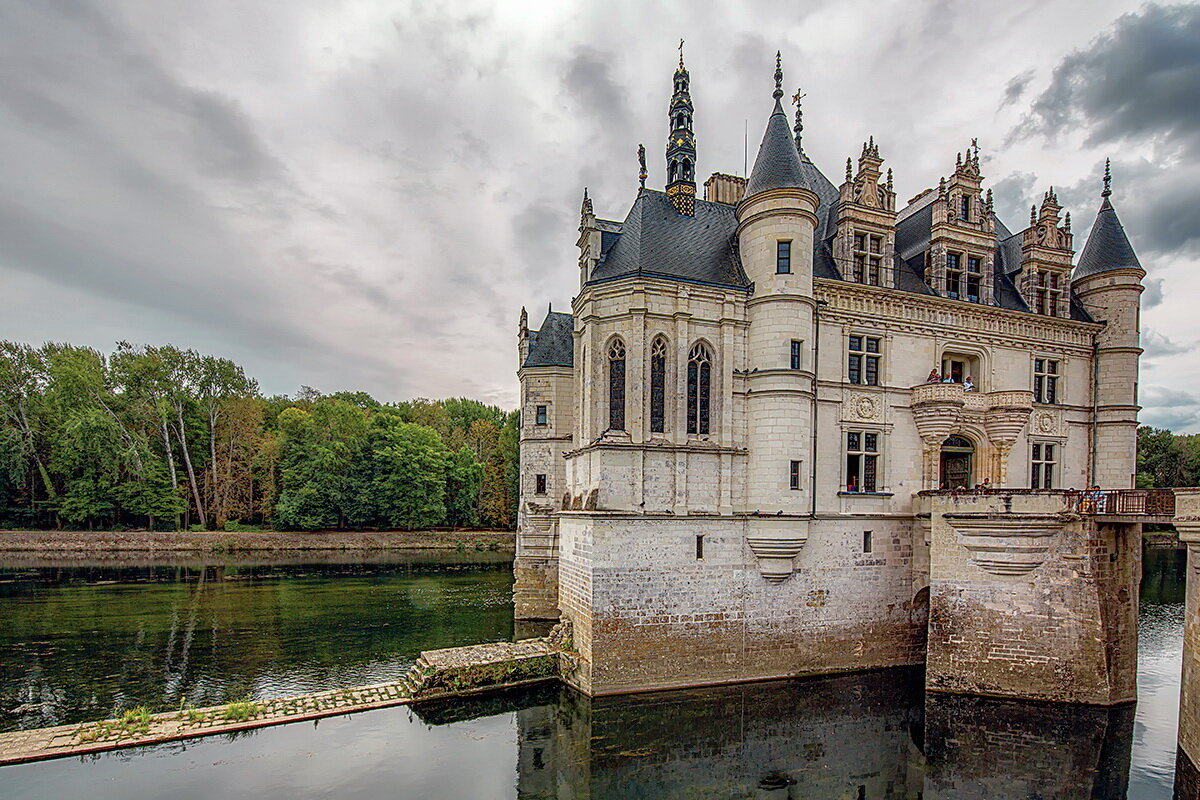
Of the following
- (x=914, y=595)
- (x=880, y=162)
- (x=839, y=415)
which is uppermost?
(x=880, y=162)

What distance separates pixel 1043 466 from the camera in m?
22.8

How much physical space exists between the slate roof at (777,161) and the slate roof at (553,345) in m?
10.4

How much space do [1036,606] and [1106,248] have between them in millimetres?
15827

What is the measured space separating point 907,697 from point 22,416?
6699 centimetres

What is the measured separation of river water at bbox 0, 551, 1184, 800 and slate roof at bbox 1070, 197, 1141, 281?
14716 mm

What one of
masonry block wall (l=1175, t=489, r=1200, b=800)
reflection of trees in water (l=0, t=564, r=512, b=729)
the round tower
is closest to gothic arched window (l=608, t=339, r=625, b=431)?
the round tower

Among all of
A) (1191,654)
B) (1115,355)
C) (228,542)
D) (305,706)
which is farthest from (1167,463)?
(228,542)

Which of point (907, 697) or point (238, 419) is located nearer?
point (907, 697)

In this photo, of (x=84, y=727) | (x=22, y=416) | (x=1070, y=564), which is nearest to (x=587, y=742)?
(x=84, y=727)

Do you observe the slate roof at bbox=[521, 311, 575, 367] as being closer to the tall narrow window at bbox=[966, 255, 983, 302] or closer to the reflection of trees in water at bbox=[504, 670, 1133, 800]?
the reflection of trees in water at bbox=[504, 670, 1133, 800]

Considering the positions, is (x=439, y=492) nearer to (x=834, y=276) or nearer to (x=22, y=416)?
(x=22, y=416)

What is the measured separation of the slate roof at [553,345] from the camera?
26938mm

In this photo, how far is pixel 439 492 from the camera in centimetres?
5647

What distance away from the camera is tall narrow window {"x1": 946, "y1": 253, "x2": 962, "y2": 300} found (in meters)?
22.3
